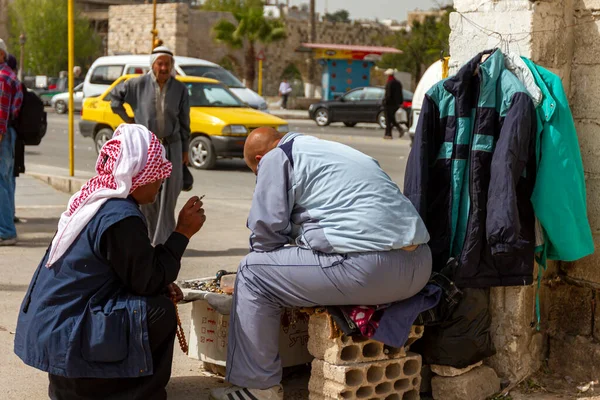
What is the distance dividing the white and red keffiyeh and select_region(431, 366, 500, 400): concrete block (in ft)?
5.47

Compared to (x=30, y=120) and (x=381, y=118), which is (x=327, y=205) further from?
(x=381, y=118)

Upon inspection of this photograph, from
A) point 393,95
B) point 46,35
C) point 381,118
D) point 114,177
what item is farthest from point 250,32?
point 114,177

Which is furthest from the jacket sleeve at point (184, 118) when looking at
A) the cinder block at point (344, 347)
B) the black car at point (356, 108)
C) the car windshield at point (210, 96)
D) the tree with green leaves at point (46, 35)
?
the tree with green leaves at point (46, 35)

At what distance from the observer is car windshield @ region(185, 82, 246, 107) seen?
16.2m

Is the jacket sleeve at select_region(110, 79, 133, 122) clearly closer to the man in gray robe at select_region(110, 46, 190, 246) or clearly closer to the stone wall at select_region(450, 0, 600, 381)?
the man in gray robe at select_region(110, 46, 190, 246)

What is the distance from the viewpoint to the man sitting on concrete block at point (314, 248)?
13.2ft

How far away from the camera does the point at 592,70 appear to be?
4.72m

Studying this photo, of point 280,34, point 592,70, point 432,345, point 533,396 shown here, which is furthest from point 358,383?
point 280,34

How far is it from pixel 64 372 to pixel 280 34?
46.5m

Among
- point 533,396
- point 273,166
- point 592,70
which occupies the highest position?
point 592,70

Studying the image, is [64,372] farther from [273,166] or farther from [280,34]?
[280,34]

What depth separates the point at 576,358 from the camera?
4.87 meters

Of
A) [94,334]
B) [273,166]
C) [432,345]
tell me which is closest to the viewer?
[94,334]

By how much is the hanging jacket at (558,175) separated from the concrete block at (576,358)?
624 millimetres
